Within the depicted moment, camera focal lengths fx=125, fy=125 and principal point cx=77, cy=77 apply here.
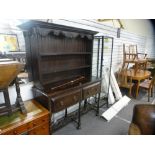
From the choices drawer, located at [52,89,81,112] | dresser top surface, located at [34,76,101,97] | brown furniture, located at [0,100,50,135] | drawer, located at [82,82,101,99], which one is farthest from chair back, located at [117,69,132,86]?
brown furniture, located at [0,100,50,135]

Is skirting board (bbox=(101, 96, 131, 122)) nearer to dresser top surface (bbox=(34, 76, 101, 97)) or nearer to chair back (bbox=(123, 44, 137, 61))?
dresser top surface (bbox=(34, 76, 101, 97))

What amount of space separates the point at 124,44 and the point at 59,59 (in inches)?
107

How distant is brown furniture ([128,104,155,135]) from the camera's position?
137 centimetres

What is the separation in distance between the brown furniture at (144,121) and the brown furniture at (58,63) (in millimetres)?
915

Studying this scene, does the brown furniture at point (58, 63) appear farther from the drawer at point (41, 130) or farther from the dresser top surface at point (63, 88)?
the drawer at point (41, 130)

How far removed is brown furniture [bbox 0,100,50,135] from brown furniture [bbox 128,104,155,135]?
3.31 feet

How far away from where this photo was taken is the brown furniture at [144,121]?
1367 millimetres

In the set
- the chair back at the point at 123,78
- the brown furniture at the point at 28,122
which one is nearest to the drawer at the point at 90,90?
the brown furniture at the point at 28,122

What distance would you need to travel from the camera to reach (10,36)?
1549 mm

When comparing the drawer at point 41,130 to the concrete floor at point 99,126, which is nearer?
the drawer at point 41,130

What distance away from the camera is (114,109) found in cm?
294
